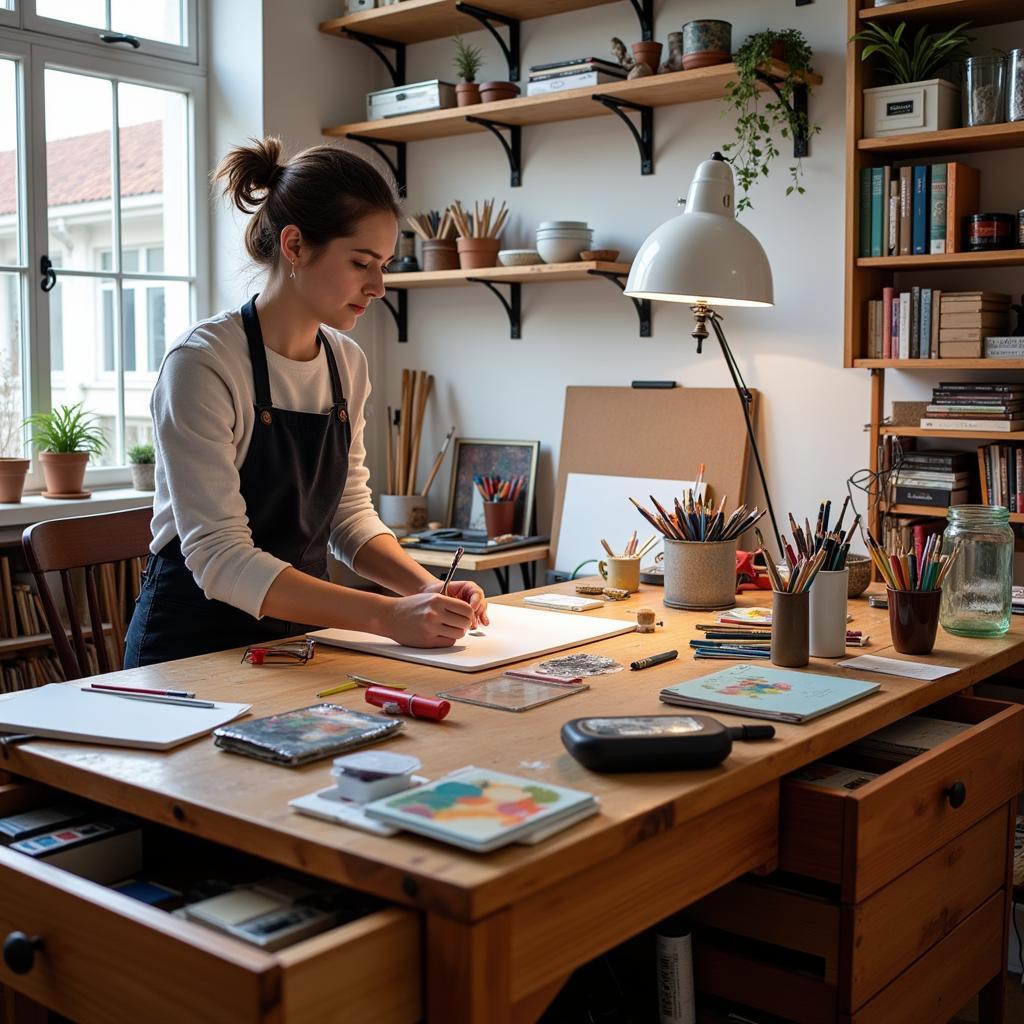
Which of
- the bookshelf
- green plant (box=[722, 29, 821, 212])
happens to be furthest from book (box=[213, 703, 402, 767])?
green plant (box=[722, 29, 821, 212])

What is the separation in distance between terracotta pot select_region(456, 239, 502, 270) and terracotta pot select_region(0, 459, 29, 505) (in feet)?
4.70

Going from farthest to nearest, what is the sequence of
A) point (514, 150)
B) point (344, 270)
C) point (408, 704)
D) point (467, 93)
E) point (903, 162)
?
1. point (514, 150)
2. point (467, 93)
3. point (903, 162)
4. point (344, 270)
5. point (408, 704)

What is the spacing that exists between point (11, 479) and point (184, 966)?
2779 millimetres

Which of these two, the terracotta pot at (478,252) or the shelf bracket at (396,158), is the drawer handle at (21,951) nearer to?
the terracotta pot at (478,252)

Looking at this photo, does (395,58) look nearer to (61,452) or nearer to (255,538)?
(61,452)

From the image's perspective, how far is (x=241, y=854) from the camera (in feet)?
4.98

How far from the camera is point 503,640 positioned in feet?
6.51

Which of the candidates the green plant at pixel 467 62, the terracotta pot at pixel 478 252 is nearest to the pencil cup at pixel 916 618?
the terracotta pot at pixel 478 252

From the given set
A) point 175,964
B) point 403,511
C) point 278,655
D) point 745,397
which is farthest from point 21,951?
point 403,511

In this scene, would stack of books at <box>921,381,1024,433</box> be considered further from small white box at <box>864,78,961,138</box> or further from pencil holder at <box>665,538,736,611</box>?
pencil holder at <box>665,538,736,611</box>

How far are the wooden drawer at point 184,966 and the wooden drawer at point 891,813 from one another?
23.6 inches

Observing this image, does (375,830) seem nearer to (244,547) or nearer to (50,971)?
(50,971)

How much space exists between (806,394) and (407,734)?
2.21 metres

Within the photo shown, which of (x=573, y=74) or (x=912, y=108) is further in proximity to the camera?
(x=573, y=74)
